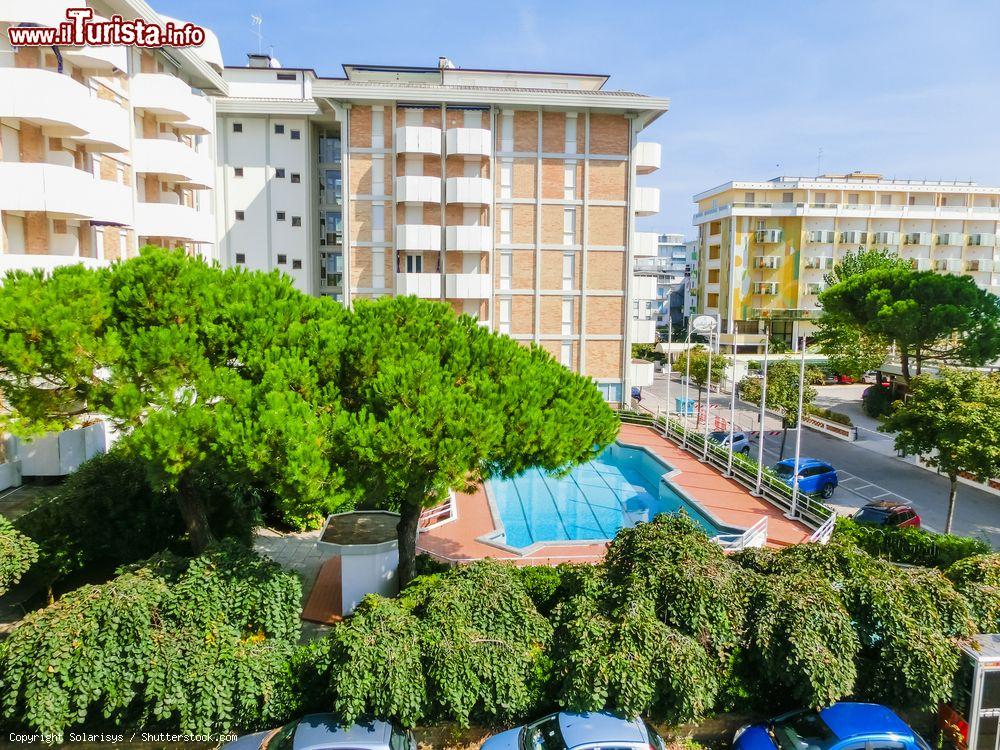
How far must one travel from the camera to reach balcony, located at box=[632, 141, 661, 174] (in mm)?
33844

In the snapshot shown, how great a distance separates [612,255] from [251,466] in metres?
28.1

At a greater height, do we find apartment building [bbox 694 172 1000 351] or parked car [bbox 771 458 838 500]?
apartment building [bbox 694 172 1000 351]

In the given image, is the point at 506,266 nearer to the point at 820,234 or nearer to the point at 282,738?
the point at 282,738

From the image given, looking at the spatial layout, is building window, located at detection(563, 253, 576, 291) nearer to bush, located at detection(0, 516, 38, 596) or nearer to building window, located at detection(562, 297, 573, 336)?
building window, located at detection(562, 297, 573, 336)

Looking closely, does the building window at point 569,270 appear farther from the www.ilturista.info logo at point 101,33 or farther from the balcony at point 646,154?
the www.ilturista.info logo at point 101,33

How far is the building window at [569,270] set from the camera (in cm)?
3444

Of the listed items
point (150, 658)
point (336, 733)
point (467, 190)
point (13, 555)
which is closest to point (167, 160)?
point (467, 190)

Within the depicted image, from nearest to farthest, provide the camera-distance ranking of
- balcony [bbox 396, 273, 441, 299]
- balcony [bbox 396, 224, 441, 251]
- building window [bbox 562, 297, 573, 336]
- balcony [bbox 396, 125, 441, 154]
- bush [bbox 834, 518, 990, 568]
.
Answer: bush [bbox 834, 518, 990, 568], balcony [bbox 396, 125, 441, 154], balcony [bbox 396, 224, 441, 251], balcony [bbox 396, 273, 441, 299], building window [bbox 562, 297, 573, 336]

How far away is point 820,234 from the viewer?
58.6 metres

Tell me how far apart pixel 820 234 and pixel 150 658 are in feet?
204

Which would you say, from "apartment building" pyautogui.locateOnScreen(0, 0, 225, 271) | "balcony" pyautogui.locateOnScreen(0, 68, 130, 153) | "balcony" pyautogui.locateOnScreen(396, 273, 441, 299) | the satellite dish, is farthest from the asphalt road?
"balcony" pyautogui.locateOnScreen(0, 68, 130, 153)

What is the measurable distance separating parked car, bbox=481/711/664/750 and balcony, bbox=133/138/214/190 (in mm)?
21400

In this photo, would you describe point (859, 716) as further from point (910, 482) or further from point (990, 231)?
point (990, 231)

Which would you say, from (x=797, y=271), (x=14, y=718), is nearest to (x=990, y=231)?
(x=797, y=271)
